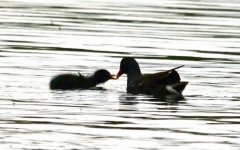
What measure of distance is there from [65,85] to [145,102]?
2075 millimetres

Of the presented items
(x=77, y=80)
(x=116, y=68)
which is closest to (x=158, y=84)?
(x=77, y=80)

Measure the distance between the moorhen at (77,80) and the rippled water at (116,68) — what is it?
0.55 feet

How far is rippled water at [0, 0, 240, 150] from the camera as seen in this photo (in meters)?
12.7

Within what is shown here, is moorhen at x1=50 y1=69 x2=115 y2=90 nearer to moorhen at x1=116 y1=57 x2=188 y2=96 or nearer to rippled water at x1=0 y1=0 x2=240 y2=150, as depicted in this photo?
rippled water at x1=0 y1=0 x2=240 y2=150

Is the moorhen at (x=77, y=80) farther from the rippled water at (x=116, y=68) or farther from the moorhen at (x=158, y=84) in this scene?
the moorhen at (x=158, y=84)

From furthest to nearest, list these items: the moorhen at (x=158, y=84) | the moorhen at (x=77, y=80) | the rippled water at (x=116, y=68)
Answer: the moorhen at (x=77, y=80) → the moorhen at (x=158, y=84) → the rippled water at (x=116, y=68)

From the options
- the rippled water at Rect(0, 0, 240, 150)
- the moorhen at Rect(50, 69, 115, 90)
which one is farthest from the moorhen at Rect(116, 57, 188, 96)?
the moorhen at Rect(50, 69, 115, 90)

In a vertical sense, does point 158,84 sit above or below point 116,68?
above

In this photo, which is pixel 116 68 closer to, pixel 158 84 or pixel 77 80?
pixel 77 80

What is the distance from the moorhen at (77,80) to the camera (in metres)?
17.6

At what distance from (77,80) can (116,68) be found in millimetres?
2513

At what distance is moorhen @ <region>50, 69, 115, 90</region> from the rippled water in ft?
0.55

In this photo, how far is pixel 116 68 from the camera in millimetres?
20391

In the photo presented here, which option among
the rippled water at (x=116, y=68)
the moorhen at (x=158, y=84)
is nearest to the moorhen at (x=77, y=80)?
the rippled water at (x=116, y=68)
